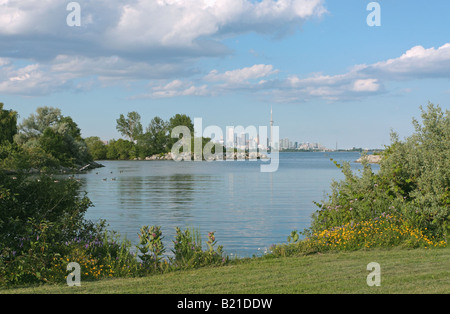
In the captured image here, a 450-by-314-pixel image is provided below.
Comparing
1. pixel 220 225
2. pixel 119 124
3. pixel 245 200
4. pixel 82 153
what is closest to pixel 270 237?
pixel 220 225

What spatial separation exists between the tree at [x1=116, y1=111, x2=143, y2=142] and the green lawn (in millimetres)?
171649

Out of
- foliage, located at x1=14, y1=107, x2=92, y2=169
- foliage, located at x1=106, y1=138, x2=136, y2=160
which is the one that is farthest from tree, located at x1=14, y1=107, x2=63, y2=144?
foliage, located at x1=106, y1=138, x2=136, y2=160

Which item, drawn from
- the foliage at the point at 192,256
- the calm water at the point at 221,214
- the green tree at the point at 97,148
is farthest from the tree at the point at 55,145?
the green tree at the point at 97,148

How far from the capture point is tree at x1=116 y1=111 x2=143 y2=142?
585 feet

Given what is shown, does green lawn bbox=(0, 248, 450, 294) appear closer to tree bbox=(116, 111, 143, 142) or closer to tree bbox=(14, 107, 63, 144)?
tree bbox=(14, 107, 63, 144)

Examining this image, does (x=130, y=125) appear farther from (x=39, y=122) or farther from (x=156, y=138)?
(x=39, y=122)

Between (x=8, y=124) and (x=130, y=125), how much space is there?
311ft

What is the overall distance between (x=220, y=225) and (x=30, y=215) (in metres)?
13.2

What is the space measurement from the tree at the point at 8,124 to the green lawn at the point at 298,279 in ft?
265

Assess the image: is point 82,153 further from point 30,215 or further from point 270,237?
point 30,215

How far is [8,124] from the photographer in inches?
3354

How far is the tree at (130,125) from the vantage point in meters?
178

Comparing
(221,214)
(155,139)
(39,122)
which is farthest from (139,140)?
(221,214)

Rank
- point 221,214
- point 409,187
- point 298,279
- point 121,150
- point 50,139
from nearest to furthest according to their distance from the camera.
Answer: point 298,279 → point 409,187 → point 221,214 → point 50,139 → point 121,150
